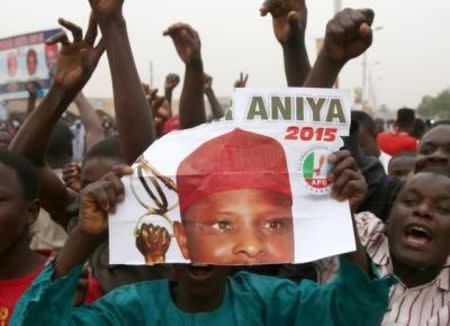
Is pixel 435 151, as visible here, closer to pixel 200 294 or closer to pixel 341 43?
pixel 341 43

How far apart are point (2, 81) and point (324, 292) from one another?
15678 millimetres

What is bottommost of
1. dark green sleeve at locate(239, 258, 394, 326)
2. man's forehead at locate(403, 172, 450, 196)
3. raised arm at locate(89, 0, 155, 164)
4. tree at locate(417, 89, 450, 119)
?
tree at locate(417, 89, 450, 119)

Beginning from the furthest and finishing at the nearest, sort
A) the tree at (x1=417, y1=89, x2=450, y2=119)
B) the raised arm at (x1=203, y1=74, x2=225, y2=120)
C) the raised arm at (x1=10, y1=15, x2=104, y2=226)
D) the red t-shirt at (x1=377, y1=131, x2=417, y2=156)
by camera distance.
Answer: the tree at (x1=417, y1=89, x2=450, y2=119)
the red t-shirt at (x1=377, y1=131, x2=417, y2=156)
the raised arm at (x1=203, y1=74, x2=225, y2=120)
the raised arm at (x1=10, y1=15, x2=104, y2=226)

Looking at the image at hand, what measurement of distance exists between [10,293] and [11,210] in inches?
10.7

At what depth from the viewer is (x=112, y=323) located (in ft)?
5.61

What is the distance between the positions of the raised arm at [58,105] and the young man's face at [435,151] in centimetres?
130

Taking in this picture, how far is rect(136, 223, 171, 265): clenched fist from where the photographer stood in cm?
166

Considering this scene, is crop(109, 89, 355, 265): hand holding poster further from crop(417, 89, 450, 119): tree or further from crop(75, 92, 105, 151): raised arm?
crop(417, 89, 450, 119): tree

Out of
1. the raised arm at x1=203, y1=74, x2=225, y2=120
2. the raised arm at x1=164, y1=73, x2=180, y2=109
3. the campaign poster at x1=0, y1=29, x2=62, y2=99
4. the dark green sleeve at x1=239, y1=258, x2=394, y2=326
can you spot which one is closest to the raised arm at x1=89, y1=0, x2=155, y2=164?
the dark green sleeve at x1=239, y1=258, x2=394, y2=326

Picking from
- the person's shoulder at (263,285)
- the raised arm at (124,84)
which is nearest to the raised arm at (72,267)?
the person's shoulder at (263,285)

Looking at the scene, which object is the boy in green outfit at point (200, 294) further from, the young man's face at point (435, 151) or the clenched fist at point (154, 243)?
the young man's face at point (435, 151)

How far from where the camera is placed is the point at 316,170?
5.47 ft

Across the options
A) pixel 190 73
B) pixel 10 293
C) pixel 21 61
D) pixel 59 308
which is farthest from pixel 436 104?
pixel 59 308

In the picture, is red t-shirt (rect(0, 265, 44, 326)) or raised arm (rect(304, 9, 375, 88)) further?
red t-shirt (rect(0, 265, 44, 326))
